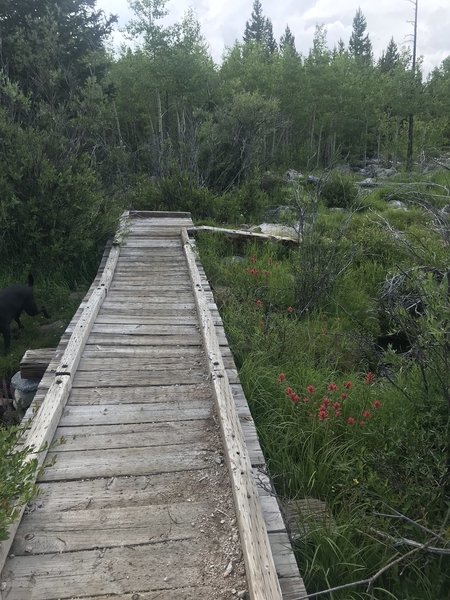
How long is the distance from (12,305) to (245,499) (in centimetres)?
445

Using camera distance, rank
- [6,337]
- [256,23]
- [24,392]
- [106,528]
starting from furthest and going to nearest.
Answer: [256,23] < [6,337] < [24,392] < [106,528]

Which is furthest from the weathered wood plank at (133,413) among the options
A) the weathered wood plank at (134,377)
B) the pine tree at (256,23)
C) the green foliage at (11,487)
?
the pine tree at (256,23)

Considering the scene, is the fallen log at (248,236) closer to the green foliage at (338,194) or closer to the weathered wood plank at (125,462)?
the weathered wood plank at (125,462)

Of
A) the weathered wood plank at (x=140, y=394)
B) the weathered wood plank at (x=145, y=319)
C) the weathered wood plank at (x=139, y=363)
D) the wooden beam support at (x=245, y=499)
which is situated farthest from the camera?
the weathered wood plank at (x=145, y=319)

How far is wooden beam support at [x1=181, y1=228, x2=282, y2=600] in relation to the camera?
1930mm

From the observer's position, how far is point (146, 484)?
8.51 feet

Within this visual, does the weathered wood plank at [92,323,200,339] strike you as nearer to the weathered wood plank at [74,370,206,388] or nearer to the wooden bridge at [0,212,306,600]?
the wooden bridge at [0,212,306,600]

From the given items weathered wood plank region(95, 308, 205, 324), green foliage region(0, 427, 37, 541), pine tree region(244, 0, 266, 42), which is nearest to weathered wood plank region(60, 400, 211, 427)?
green foliage region(0, 427, 37, 541)

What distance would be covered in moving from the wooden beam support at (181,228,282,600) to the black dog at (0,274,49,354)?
303cm

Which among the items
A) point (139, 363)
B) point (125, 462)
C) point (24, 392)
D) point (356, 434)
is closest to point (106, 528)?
point (125, 462)

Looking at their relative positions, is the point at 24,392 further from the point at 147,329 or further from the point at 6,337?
the point at 147,329

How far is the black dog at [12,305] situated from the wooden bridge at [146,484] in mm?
1497

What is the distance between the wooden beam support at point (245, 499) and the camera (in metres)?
1.93

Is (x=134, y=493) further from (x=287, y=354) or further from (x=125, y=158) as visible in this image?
(x=125, y=158)
